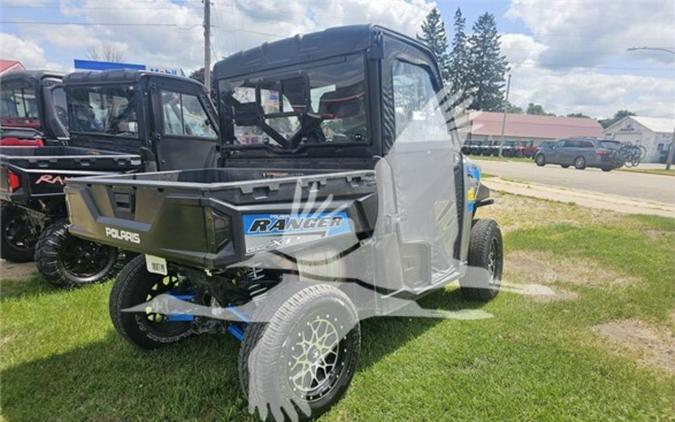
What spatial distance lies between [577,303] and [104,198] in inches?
169

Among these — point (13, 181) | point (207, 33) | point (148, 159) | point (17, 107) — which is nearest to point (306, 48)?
point (13, 181)

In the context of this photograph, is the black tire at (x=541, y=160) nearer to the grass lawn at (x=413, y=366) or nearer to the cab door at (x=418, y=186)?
the grass lawn at (x=413, y=366)

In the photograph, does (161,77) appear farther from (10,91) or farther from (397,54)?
(10,91)

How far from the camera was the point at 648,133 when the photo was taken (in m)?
47.6

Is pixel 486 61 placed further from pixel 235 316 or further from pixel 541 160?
pixel 235 316

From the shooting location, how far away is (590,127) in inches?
2122

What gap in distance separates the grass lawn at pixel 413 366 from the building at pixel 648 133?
168 ft

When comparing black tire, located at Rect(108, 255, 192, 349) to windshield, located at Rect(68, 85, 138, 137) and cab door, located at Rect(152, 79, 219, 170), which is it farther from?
windshield, located at Rect(68, 85, 138, 137)

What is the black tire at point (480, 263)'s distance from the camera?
4152mm

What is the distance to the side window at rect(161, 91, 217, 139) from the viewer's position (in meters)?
5.97

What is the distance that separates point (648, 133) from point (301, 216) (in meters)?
57.7

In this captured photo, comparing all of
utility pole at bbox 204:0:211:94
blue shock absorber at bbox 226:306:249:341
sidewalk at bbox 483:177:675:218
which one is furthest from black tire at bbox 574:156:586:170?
blue shock absorber at bbox 226:306:249:341

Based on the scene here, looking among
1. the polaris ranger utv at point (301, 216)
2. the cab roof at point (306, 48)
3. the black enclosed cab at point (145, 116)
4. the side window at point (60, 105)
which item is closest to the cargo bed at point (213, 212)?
the polaris ranger utv at point (301, 216)

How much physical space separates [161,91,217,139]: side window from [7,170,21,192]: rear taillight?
1.99 m
